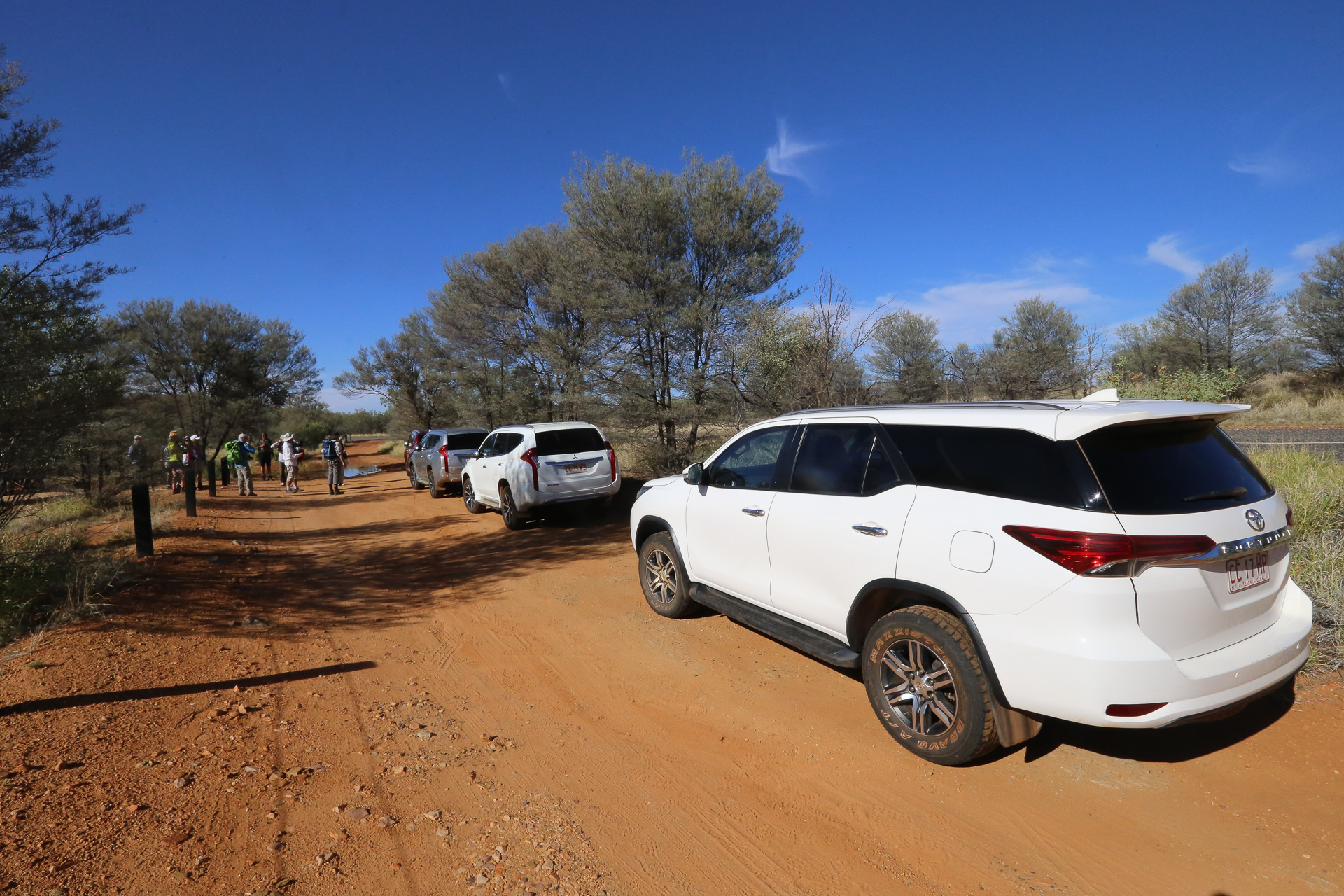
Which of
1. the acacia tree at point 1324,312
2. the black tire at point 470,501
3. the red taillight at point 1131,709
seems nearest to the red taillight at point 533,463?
the black tire at point 470,501

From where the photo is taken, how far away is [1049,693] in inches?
110

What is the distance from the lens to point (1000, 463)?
3127 mm

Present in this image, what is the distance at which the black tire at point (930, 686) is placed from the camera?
305 cm

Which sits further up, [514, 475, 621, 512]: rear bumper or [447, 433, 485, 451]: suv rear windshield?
[447, 433, 485, 451]: suv rear windshield

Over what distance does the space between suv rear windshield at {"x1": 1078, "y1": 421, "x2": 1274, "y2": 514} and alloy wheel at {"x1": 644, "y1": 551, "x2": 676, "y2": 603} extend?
3.53 metres

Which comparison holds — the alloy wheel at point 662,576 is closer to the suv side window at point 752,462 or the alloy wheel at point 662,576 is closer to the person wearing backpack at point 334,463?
the suv side window at point 752,462

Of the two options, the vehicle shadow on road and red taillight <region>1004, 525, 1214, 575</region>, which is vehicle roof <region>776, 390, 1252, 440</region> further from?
the vehicle shadow on road

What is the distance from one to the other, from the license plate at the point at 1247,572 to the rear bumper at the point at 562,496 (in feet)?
27.7

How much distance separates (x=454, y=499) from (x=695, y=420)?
6.14 metres

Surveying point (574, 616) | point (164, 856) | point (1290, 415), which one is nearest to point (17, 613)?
point (164, 856)

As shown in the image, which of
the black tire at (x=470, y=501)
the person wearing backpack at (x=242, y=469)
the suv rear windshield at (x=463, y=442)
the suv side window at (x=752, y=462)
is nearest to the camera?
the suv side window at (x=752, y=462)

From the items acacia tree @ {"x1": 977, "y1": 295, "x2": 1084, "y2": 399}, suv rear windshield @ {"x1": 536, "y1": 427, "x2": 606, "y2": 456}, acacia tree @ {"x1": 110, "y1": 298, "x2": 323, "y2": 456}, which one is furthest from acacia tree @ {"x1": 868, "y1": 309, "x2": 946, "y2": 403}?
acacia tree @ {"x1": 110, "y1": 298, "x2": 323, "y2": 456}

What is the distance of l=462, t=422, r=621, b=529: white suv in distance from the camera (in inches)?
400

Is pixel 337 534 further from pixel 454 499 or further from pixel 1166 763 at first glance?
pixel 1166 763
